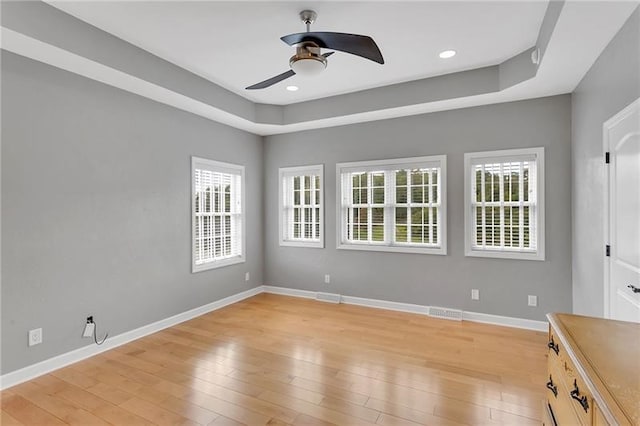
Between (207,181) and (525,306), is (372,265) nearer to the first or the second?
(525,306)

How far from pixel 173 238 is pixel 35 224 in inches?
58.6

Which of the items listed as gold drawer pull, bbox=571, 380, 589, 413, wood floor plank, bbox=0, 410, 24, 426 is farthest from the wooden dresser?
wood floor plank, bbox=0, 410, 24, 426

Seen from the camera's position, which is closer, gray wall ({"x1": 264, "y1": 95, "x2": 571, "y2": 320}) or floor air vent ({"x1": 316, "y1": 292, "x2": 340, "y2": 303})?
gray wall ({"x1": 264, "y1": 95, "x2": 571, "y2": 320})

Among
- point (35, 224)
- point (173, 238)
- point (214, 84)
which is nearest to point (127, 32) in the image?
point (214, 84)

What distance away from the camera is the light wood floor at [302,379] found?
2.31 m

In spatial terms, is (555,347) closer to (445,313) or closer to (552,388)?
(552,388)

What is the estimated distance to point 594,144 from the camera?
2994 mm

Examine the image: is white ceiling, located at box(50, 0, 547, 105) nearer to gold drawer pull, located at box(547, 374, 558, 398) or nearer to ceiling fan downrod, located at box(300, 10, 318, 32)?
ceiling fan downrod, located at box(300, 10, 318, 32)

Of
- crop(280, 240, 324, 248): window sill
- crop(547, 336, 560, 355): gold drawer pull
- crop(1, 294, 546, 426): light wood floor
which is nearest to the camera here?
crop(547, 336, 560, 355): gold drawer pull

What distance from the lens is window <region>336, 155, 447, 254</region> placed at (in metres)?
4.55

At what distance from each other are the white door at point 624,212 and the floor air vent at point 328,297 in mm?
3306

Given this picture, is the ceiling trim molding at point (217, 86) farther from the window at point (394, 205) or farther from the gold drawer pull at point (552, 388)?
the gold drawer pull at point (552, 388)

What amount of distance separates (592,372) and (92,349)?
403cm

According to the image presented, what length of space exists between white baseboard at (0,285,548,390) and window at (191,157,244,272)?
623mm
